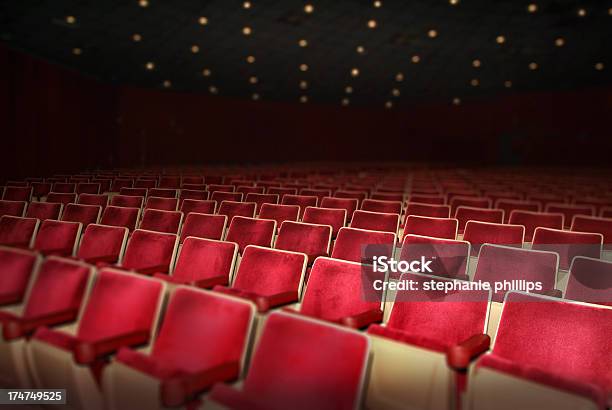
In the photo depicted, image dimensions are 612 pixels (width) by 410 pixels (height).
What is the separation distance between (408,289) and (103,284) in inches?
44.9

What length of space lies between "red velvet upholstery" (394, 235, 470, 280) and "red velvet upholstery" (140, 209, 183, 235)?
5.16ft

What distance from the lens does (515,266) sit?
225 cm

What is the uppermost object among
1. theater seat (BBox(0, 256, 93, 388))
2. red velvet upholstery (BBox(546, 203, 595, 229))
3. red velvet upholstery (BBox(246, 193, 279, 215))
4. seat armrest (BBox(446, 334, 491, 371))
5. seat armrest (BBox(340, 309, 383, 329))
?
red velvet upholstery (BBox(546, 203, 595, 229))

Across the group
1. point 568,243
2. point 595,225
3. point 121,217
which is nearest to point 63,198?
point 121,217

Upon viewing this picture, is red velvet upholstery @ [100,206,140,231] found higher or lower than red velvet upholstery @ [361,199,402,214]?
lower

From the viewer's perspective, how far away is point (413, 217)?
331 cm

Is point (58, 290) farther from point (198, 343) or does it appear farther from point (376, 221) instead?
point (376, 221)

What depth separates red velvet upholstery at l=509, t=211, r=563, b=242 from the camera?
332cm

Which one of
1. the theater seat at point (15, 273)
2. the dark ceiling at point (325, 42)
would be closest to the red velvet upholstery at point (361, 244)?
the theater seat at point (15, 273)

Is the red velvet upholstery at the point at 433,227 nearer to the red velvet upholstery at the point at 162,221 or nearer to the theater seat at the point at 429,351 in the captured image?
the theater seat at the point at 429,351

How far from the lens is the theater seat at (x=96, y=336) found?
4.74 ft

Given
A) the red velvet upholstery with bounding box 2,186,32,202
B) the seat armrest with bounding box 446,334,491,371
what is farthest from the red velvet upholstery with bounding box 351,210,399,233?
the red velvet upholstery with bounding box 2,186,32,202

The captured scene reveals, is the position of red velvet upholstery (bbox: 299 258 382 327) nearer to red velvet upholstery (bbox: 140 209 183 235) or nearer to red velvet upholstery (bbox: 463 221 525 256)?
red velvet upholstery (bbox: 463 221 525 256)

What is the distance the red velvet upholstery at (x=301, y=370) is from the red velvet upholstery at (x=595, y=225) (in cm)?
253
